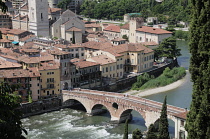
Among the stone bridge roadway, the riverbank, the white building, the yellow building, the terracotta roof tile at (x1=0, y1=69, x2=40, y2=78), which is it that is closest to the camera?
the stone bridge roadway

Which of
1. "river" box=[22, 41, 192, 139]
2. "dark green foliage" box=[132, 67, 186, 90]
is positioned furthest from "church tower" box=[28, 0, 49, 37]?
"river" box=[22, 41, 192, 139]

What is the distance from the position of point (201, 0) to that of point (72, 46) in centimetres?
3683

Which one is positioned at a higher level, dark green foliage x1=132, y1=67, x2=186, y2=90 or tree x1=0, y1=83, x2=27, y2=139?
tree x1=0, y1=83, x2=27, y2=139

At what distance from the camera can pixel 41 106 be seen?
38156 millimetres

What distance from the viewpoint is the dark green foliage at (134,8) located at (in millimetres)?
92938

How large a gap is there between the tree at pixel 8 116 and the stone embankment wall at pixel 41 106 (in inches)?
1045

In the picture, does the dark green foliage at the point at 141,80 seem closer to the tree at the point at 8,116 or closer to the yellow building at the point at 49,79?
the yellow building at the point at 49,79

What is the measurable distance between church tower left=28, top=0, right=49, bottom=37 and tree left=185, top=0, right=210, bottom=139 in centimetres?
4874

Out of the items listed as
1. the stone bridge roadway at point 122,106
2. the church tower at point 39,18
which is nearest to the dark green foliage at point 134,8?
the church tower at point 39,18

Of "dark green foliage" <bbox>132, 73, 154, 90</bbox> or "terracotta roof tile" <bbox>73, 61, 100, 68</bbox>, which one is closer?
"terracotta roof tile" <bbox>73, 61, 100, 68</bbox>

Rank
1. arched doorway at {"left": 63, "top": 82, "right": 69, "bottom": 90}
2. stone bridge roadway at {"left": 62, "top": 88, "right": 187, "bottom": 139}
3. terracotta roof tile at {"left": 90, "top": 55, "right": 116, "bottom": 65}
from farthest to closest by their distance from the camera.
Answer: terracotta roof tile at {"left": 90, "top": 55, "right": 116, "bottom": 65} < arched doorway at {"left": 63, "top": 82, "right": 69, "bottom": 90} < stone bridge roadway at {"left": 62, "top": 88, "right": 187, "bottom": 139}

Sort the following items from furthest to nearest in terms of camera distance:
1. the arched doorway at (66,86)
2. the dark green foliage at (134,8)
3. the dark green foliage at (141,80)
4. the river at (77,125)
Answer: the dark green foliage at (134,8) < the dark green foliage at (141,80) < the arched doorway at (66,86) < the river at (77,125)

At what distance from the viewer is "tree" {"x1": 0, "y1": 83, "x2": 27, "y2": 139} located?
10086mm

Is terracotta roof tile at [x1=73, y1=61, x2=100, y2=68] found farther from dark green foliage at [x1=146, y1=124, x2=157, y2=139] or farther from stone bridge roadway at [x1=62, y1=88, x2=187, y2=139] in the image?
dark green foliage at [x1=146, y1=124, x2=157, y2=139]
